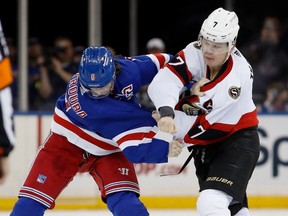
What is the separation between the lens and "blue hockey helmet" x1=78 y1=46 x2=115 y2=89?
459 cm

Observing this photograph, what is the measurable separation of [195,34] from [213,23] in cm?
386

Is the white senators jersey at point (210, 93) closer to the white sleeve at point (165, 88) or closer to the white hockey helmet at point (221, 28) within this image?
the white sleeve at point (165, 88)

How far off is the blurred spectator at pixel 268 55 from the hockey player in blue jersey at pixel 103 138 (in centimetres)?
358

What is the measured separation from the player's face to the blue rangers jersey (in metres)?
0.39

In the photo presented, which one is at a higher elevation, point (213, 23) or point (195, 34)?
point (213, 23)

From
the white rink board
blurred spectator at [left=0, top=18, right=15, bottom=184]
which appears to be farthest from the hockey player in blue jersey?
the white rink board

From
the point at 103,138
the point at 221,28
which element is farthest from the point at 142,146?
the point at 221,28

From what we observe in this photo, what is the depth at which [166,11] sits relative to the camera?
862 centimetres

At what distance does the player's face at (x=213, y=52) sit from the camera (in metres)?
4.55

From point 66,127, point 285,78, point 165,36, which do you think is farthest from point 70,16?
point 66,127

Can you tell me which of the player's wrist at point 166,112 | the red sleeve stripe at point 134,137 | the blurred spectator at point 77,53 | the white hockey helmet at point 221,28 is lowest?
the blurred spectator at point 77,53

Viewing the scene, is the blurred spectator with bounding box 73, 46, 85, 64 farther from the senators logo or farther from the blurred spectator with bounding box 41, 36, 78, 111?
the senators logo

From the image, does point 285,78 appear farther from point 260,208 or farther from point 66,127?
point 66,127

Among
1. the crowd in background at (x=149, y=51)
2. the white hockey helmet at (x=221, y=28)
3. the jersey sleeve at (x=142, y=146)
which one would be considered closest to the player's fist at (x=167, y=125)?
the jersey sleeve at (x=142, y=146)
